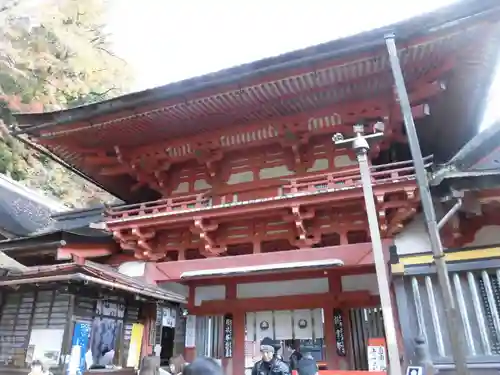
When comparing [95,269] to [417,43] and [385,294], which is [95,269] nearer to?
[385,294]

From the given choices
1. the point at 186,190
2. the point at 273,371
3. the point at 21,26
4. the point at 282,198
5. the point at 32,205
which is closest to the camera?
the point at 273,371

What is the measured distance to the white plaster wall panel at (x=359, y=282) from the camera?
27.9ft

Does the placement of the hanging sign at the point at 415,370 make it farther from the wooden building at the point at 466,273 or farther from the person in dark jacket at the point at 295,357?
the person in dark jacket at the point at 295,357

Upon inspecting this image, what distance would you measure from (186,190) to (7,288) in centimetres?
404

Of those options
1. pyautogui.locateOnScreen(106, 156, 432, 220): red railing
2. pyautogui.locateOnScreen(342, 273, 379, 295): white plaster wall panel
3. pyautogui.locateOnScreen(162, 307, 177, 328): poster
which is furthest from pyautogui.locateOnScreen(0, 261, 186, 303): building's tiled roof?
pyautogui.locateOnScreen(342, 273, 379, 295): white plaster wall panel

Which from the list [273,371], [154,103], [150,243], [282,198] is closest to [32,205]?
[150,243]

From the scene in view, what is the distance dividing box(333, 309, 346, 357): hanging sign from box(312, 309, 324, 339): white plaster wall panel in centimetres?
39

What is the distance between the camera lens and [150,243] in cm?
881

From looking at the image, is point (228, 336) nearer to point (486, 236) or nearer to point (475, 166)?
point (486, 236)

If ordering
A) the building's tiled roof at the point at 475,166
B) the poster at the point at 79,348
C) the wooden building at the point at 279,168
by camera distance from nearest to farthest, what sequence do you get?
the building's tiled roof at the point at 475,166 < the poster at the point at 79,348 < the wooden building at the point at 279,168

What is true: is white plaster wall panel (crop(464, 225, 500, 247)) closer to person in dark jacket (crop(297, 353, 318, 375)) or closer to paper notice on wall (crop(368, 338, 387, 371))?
paper notice on wall (crop(368, 338, 387, 371))

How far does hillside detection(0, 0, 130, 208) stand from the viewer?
1544 cm

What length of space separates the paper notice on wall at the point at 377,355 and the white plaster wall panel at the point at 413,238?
1.77 m

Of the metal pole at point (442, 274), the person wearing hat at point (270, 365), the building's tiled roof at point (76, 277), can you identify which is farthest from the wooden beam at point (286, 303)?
the metal pole at point (442, 274)
